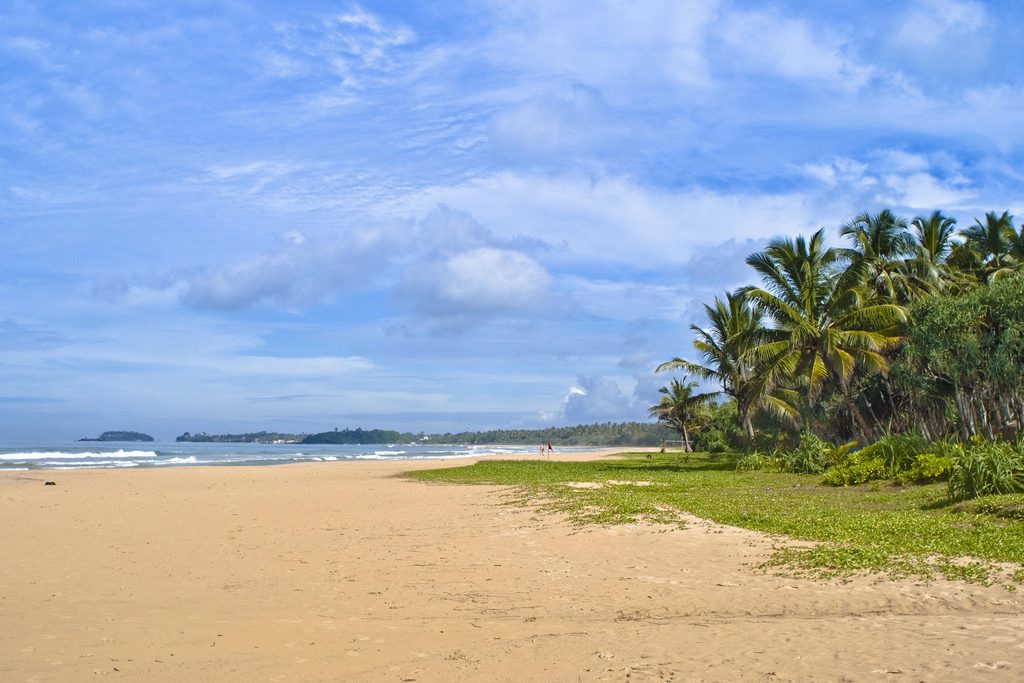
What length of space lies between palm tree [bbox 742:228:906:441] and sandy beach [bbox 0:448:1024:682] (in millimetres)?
16362

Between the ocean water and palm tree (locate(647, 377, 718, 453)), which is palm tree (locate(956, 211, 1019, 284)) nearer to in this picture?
palm tree (locate(647, 377, 718, 453))

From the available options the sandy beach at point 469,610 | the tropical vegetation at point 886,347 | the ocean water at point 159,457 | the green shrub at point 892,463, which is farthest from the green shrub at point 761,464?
the ocean water at point 159,457

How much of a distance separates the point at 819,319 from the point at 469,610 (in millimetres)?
23244

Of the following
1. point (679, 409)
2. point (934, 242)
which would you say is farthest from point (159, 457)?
point (934, 242)

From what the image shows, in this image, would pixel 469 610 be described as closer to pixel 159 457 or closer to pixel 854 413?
pixel 854 413

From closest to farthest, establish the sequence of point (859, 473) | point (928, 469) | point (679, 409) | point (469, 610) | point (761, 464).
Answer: point (469, 610) → point (928, 469) → point (859, 473) → point (761, 464) → point (679, 409)

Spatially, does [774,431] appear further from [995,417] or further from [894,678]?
[894,678]

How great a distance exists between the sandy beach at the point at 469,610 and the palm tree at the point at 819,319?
16362 millimetres

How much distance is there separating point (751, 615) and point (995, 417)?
2409cm

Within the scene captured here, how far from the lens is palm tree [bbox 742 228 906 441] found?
25750 mm

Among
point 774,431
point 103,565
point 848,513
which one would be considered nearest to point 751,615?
point 848,513

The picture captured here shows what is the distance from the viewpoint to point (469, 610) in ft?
25.1

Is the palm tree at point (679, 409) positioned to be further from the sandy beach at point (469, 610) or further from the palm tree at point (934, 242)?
the sandy beach at point (469, 610)

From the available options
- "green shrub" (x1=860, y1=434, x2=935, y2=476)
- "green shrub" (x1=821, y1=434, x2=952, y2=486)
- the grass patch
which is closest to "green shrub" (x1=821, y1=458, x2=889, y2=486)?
"green shrub" (x1=821, y1=434, x2=952, y2=486)
